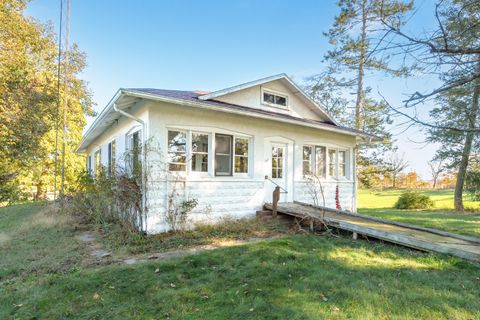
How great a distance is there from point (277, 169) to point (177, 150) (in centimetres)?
346

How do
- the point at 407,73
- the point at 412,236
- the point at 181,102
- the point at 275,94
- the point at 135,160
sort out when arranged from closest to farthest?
the point at 407,73 → the point at 412,236 → the point at 181,102 → the point at 135,160 → the point at 275,94

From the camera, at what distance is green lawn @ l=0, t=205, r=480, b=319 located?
2.95 m

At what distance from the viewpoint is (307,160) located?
9500 millimetres

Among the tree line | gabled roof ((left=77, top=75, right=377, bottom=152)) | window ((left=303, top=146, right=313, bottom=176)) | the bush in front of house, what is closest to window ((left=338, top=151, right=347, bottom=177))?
gabled roof ((left=77, top=75, right=377, bottom=152))

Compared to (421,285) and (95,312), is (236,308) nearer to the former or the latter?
(95,312)

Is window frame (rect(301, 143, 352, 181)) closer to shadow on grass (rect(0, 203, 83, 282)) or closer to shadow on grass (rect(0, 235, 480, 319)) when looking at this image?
shadow on grass (rect(0, 235, 480, 319))

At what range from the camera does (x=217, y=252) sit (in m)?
4.91

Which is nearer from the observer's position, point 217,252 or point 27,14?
point 217,252

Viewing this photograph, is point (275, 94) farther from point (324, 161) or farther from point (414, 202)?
point (414, 202)

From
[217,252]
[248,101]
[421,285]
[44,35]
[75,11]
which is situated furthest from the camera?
[44,35]

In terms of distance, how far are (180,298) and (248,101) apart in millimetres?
6529

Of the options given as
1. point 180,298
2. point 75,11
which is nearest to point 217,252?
point 180,298

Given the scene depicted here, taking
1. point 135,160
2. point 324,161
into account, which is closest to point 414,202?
point 324,161

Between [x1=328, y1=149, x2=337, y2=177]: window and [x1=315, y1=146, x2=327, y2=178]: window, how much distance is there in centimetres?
39
